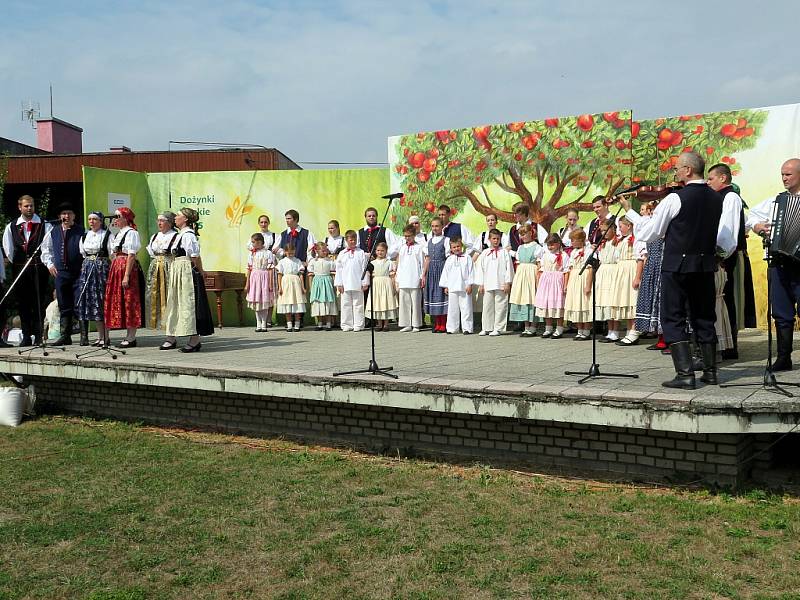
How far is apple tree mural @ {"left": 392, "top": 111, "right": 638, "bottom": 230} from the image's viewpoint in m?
10.5

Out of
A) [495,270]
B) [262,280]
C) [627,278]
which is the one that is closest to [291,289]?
[262,280]

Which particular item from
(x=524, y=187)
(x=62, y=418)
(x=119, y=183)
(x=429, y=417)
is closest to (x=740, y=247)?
(x=429, y=417)

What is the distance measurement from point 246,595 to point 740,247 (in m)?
5.17

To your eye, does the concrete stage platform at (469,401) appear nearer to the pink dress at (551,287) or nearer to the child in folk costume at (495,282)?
the pink dress at (551,287)

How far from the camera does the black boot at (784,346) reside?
218 inches

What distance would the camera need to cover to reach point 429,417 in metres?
5.86

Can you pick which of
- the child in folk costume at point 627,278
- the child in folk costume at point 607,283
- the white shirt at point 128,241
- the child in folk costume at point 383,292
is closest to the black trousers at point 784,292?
the child in folk costume at point 627,278

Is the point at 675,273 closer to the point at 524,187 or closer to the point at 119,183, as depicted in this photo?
the point at 524,187

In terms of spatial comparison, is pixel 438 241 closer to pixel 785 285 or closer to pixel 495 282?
pixel 495 282

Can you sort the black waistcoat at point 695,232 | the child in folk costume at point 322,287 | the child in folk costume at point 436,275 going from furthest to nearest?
the child in folk costume at point 322,287
the child in folk costume at point 436,275
the black waistcoat at point 695,232

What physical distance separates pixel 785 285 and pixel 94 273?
6761 mm

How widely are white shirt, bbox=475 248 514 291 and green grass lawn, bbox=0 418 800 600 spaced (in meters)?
4.56

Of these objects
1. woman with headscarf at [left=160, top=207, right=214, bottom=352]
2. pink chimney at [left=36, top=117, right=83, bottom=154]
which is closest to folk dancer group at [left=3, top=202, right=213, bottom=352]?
woman with headscarf at [left=160, top=207, right=214, bottom=352]

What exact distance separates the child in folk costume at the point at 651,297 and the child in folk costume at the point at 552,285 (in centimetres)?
165
